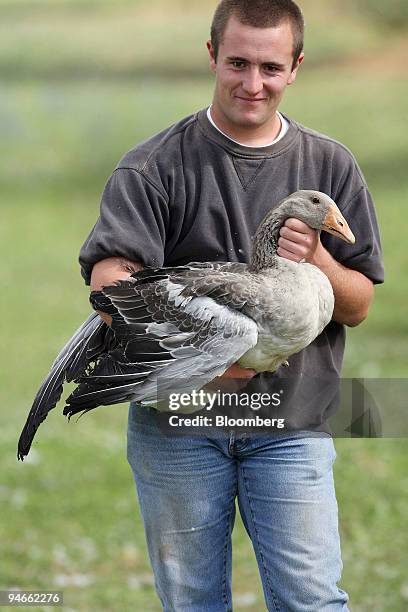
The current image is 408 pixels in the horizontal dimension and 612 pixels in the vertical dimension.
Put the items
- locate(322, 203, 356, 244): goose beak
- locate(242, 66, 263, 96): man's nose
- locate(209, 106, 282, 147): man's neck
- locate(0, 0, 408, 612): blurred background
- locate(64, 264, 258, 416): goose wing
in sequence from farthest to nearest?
locate(0, 0, 408, 612): blurred background → locate(209, 106, 282, 147): man's neck → locate(242, 66, 263, 96): man's nose → locate(322, 203, 356, 244): goose beak → locate(64, 264, 258, 416): goose wing

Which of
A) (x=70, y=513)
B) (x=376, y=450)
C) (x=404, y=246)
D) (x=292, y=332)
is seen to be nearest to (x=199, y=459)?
(x=292, y=332)

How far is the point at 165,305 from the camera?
3.53 meters

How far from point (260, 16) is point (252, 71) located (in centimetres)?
19

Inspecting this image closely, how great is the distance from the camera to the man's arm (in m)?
3.58

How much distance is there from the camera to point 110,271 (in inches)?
147

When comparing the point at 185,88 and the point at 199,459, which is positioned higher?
the point at 185,88

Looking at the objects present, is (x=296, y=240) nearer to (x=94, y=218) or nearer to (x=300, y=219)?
(x=300, y=219)

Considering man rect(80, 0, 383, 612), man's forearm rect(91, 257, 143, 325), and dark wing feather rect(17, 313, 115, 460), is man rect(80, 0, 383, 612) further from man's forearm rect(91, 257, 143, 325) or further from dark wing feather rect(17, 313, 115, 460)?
dark wing feather rect(17, 313, 115, 460)

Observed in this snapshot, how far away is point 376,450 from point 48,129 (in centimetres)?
1602

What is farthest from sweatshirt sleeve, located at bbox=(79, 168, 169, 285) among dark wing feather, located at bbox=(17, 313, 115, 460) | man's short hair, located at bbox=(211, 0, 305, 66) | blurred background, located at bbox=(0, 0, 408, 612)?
blurred background, located at bbox=(0, 0, 408, 612)

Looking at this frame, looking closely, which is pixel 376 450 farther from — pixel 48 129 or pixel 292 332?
pixel 48 129

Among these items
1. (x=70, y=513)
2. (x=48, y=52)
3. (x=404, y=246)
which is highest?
(x=48, y=52)

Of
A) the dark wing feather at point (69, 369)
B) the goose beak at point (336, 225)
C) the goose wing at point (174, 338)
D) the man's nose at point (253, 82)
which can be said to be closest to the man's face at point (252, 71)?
the man's nose at point (253, 82)

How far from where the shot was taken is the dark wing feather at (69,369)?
3.89 meters
